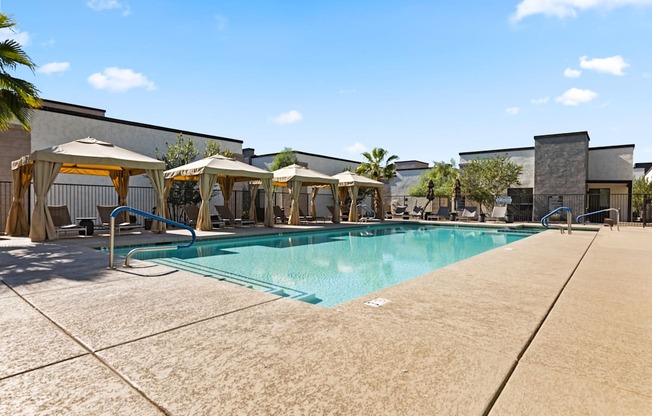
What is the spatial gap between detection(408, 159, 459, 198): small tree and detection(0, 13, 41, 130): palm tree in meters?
23.3

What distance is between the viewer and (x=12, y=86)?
8805mm

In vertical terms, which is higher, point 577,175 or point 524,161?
point 524,161

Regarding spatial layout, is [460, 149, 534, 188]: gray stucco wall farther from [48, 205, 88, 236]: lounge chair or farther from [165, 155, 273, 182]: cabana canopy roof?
[48, 205, 88, 236]: lounge chair

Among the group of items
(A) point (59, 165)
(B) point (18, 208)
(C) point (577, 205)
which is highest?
(A) point (59, 165)

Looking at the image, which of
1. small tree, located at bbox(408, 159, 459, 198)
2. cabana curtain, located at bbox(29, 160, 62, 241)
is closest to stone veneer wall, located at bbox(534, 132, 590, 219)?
small tree, located at bbox(408, 159, 459, 198)

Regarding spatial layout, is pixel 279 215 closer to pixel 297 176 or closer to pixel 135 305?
pixel 297 176

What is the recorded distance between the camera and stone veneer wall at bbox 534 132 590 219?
21172 mm

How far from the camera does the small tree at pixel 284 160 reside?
22.9 meters

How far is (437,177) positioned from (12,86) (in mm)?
25462

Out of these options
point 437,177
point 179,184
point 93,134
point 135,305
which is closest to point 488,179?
point 437,177

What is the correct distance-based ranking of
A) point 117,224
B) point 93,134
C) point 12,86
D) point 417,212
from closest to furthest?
point 12,86
point 117,224
point 93,134
point 417,212

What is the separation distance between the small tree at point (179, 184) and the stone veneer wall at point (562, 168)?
20.4 m

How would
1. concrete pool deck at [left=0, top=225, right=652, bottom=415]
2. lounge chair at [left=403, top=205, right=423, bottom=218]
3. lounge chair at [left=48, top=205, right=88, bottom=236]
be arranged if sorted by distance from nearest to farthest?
concrete pool deck at [left=0, top=225, right=652, bottom=415] → lounge chair at [left=48, top=205, right=88, bottom=236] → lounge chair at [left=403, top=205, right=423, bottom=218]

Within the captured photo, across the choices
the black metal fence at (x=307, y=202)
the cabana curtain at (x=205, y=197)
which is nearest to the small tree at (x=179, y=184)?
the black metal fence at (x=307, y=202)
